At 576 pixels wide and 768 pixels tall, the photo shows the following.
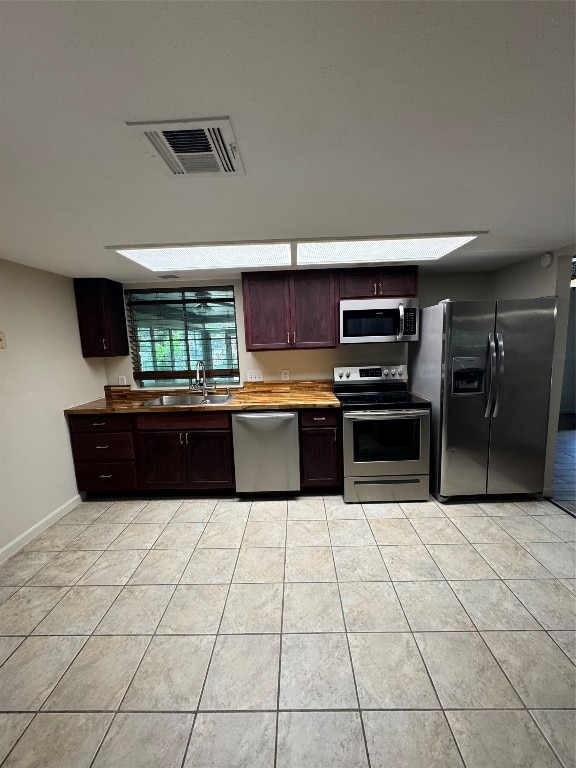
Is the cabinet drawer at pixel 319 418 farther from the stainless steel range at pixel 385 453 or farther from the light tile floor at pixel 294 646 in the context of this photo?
the light tile floor at pixel 294 646

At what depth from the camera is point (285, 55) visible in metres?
0.74

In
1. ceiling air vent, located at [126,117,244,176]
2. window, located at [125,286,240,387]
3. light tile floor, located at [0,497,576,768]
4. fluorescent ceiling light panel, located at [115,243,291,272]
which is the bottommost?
light tile floor, located at [0,497,576,768]

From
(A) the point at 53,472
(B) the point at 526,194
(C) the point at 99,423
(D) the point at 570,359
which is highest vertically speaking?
(B) the point at 526,194

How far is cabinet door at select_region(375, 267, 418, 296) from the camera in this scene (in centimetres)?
296

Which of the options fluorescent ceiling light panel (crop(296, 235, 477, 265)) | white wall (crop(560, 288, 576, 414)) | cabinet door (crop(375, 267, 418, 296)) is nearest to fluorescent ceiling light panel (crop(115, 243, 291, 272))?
fluorescent ceiling light panel (crop(296, 235, 477, 265))

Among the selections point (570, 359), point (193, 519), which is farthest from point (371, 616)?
point (570, 359)

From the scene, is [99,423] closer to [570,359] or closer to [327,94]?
[327,94]

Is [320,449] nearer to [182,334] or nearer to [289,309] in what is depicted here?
[289,309]

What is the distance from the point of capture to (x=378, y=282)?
2977 millimetres

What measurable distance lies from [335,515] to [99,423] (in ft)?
7.54

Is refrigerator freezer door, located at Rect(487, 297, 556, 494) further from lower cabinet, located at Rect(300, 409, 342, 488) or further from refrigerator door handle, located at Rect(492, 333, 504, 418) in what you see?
lower cabinet, located at Rect(300, 409, 342, 488)

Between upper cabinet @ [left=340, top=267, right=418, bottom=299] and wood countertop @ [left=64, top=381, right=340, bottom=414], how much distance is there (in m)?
1.00

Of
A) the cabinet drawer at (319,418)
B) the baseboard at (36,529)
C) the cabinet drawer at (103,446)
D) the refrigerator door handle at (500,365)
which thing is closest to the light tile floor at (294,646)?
the baseboard at (36,529)

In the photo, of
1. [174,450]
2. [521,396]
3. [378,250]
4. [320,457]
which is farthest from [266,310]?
[521,396]
